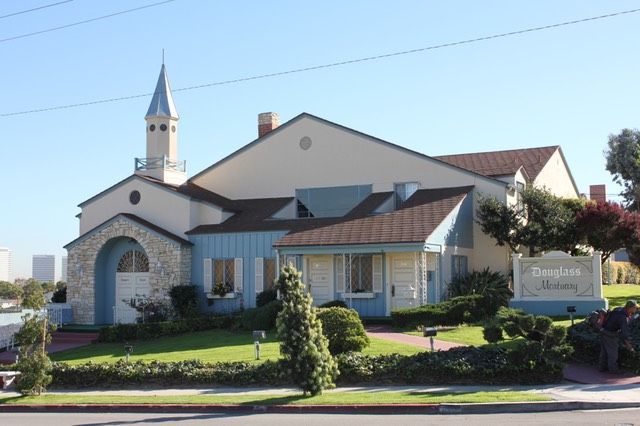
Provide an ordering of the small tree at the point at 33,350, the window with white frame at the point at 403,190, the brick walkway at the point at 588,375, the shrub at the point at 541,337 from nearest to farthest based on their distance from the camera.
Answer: the brick walkway at the point at 588,375 → the shrub at the point at 541,337 → the small tree at the point at 33,350 → the window with white frame at the point at 403,190

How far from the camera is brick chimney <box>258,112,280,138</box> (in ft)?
125

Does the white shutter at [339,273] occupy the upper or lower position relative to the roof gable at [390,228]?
lower

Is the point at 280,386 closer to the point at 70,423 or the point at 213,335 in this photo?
the point at 70,423

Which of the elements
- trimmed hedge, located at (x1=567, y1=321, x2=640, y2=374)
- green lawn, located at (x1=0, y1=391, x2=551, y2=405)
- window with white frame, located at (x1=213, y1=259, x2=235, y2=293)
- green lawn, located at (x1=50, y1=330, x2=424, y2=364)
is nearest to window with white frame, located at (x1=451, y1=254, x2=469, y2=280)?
green lawn, located at (x1=50, y1=330, x2=424, y2=364)

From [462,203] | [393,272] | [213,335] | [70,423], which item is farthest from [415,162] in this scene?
[70,423]

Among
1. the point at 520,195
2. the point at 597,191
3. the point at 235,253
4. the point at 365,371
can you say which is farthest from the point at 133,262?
the point at 597,191

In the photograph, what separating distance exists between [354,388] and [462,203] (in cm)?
1528

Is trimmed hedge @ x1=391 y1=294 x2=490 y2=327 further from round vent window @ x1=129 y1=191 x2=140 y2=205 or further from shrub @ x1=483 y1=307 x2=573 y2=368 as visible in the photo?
round vent window @ x1=129 y1=191 x2=140 y2=205

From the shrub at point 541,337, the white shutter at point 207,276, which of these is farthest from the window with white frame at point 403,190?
the shrub at point 541,337

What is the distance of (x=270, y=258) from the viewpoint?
31.0m

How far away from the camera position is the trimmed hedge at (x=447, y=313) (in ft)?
78.7

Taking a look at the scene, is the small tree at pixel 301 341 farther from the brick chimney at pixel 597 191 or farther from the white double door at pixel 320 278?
the brick chimney at pixel 597 191

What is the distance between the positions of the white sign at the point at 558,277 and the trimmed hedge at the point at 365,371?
8.61m

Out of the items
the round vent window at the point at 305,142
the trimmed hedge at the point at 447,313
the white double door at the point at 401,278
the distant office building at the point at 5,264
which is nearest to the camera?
the trimmed hedge at the point at 447,313
